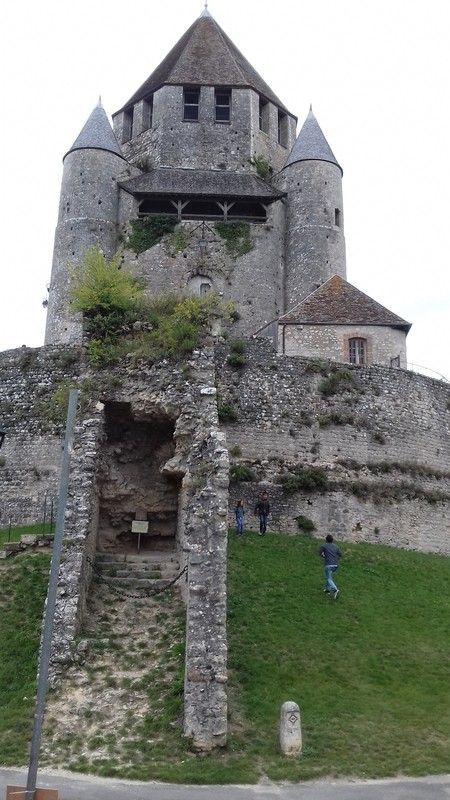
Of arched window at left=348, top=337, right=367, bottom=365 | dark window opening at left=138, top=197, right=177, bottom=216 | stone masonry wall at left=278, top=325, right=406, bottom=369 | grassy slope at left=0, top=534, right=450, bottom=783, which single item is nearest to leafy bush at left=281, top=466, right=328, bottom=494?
grassy slope at left=0, top=534, right=450, bottom=783

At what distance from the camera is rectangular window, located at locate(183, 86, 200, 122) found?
46.0 metres

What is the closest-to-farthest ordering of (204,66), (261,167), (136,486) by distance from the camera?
(136,486) < (261,167) < (204,66)

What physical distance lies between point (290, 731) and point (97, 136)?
124ft

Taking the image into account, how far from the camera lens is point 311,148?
4378cm

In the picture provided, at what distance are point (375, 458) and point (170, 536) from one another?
9294 mm

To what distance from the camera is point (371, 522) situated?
23.6m

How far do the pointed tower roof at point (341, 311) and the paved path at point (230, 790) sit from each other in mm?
21733

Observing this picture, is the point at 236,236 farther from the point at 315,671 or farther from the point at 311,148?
the point at 315,671

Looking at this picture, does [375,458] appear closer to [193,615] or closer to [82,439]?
[82,439]

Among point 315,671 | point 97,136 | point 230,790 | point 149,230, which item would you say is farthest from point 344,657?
point 97,136

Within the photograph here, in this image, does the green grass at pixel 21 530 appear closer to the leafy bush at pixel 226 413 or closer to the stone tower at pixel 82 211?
the leafy bush at pixel 226 413

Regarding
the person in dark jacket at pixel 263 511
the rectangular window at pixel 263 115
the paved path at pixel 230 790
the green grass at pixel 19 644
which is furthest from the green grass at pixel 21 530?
the rectangular window at pixel 263 115

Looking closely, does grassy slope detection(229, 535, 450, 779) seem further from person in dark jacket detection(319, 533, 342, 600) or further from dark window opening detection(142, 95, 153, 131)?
dark window opening detection(142, 95, 153, 131)

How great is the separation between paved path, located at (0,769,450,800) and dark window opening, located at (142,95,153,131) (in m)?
42.2
